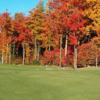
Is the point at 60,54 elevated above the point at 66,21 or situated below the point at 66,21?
below

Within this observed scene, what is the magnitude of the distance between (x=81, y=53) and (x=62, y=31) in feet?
12.1

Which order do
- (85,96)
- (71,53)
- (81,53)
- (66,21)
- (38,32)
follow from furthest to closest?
(38,32)
(71,53)
(81,53)
(66,21)
(85,96)

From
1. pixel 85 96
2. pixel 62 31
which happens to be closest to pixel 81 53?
pixel 62 31

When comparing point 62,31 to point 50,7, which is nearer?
point 62,31

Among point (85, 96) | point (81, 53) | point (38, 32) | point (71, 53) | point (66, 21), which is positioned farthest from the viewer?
point (38, 32)

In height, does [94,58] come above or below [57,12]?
below

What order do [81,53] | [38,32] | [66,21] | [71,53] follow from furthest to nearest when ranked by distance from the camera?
[38,32] → [71,53] → [81,53] → [66,21]

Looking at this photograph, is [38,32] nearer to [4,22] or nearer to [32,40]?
[32,40]

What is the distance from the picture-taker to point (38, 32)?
30203 millimetres

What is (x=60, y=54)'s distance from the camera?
24.3 m

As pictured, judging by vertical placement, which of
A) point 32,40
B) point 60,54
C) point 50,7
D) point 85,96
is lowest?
point 85,96

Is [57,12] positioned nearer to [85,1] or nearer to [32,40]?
[85,1]

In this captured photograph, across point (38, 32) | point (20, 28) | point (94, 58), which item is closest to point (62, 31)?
point (94, 58)

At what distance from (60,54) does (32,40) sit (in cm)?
867
